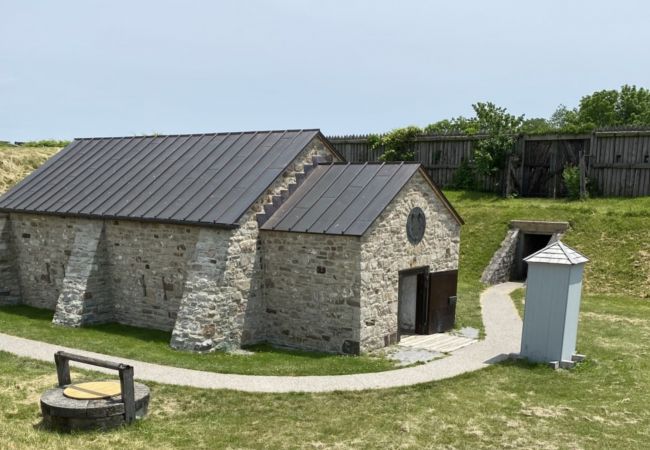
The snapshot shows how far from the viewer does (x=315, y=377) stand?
11.9m

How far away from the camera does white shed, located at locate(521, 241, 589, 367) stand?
1255 cm

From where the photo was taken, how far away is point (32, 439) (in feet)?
28.4

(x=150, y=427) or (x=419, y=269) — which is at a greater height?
Answer: (x=419, y=269)

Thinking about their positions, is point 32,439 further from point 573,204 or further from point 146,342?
point 573,204

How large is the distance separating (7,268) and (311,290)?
444 inches

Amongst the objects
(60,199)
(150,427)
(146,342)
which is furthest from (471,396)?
(60,199)

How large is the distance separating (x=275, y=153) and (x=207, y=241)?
11.3 feet

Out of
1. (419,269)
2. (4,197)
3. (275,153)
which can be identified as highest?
(275,153)

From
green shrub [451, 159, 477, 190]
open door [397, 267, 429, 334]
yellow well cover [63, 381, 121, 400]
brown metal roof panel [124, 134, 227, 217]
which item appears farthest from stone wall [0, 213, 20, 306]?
green shrub [451, 159, 477, 190]

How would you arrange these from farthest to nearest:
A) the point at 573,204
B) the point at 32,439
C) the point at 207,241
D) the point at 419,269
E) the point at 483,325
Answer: the point at 573,204 → the point at 483,325 → the point at 419,269 → the point at 207,241 → the point at 32,439

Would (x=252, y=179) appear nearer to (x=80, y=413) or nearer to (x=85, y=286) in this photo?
(x=85, y=286)

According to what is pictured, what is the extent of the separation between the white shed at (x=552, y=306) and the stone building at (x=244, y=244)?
3156mm

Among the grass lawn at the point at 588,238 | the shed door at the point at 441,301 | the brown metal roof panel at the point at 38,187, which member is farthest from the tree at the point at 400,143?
the brown metal roof panel at the point at 38,187

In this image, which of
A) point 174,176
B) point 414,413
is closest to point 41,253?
point 174,176
